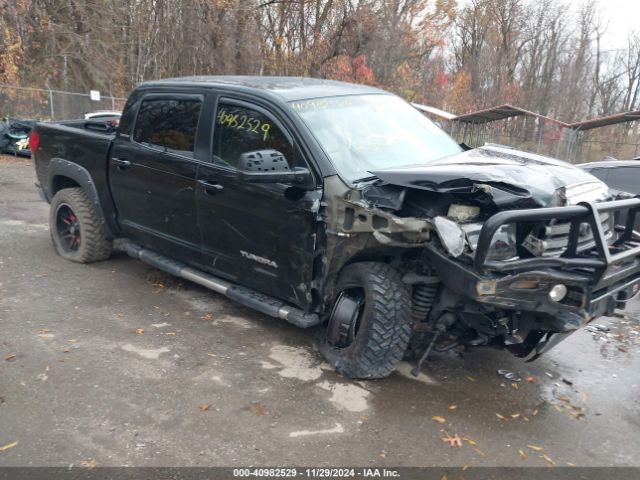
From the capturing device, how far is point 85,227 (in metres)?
5.92

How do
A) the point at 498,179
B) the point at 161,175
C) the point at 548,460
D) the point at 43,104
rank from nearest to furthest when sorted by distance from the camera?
the point at 548,460, the point at 498,179, the point at 161,175, the point at 43,104

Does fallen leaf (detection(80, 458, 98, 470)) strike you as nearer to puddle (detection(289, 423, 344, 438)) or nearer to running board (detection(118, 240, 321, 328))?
puddle (detection(289, 423, 344, 438))

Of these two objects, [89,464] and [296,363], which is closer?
[89,464]

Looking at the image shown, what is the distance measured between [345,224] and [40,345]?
8.00 feet

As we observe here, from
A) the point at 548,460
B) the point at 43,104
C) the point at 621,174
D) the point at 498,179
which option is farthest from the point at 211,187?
the point at 43,104

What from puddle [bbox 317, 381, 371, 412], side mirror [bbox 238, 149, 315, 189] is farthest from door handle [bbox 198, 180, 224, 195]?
puddle [bbox 317, 381, 371, 412]

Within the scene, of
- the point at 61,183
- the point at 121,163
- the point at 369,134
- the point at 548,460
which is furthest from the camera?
the point at 61,183

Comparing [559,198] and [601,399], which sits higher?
[559,198]

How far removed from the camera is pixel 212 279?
4770 millimetres

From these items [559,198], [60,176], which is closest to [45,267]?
[60,176]

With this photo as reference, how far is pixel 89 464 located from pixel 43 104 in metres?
18.5

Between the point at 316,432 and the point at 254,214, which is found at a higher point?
the point at 254,214

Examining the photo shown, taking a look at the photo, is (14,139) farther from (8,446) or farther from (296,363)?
(8,446)

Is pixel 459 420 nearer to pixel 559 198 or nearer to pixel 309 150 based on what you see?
pixel 559 198
